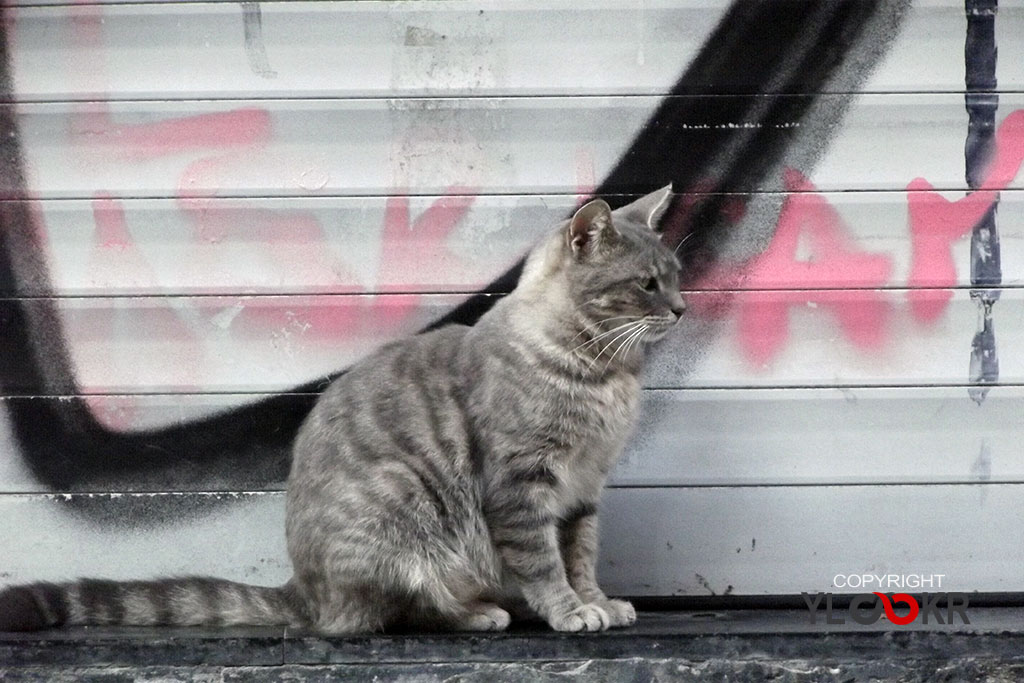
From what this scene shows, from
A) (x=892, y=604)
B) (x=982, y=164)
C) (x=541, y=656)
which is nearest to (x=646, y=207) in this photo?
(x=982, y=164)

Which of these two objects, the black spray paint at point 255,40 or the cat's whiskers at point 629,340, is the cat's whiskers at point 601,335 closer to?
the cat's whiskers at point 629,340

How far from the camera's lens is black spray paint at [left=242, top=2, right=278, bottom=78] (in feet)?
11.6

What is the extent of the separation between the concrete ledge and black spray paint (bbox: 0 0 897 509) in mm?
611

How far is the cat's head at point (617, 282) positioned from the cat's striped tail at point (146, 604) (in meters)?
1.17

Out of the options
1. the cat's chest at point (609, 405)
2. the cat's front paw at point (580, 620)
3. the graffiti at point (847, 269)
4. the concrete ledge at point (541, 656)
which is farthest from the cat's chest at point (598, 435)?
the graffiti at point (847, 269)

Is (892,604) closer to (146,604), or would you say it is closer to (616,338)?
(616,338)

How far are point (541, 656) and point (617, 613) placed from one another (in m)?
0.29

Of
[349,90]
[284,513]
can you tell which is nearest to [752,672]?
[284,513]

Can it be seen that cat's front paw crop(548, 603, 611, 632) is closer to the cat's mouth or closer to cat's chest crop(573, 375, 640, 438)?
cat's chest crop(573, 375, 640, 438)

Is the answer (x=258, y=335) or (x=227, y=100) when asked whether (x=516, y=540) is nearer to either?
(x=258, y=335)

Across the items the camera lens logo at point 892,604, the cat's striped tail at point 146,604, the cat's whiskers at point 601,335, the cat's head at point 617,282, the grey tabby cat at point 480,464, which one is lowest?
the camera lens logo at point 892,604

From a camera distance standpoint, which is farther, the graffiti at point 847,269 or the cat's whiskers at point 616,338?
the graffiti at point 847,269

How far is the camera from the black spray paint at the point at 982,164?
139 inches

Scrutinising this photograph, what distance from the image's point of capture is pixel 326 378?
12.0 feet
